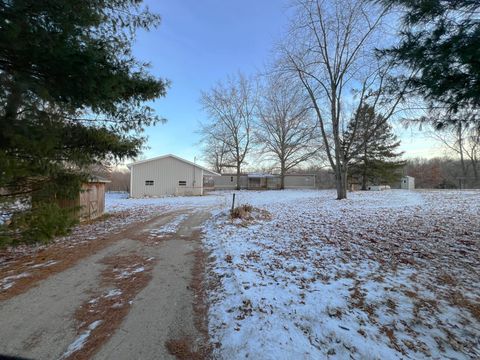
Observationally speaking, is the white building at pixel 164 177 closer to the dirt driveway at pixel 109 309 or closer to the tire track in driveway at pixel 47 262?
the tire track in driveway at pixel 47 262

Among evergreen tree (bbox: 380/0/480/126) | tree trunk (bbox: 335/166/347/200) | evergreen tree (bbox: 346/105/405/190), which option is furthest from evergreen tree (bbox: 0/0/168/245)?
evergreen tree (bbox: 346/105/405/190)

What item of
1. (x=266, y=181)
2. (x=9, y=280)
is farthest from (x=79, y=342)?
(x=266, y=181)

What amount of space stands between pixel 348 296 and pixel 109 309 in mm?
3158

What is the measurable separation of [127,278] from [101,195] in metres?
10.2

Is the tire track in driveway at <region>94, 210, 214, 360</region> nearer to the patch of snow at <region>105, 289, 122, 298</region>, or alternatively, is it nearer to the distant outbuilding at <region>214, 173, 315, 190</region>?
the patch of snow at <region>105, 289, 122, 298</region>

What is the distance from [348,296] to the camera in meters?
3.54

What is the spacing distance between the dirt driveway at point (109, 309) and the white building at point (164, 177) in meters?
21.5

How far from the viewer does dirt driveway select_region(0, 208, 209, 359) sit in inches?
104

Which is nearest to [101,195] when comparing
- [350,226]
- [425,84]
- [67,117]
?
[67,117]

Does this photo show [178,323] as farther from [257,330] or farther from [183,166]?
[183,166]

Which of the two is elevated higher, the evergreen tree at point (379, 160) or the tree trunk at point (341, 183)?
the evergreen tree at point (379, 160)

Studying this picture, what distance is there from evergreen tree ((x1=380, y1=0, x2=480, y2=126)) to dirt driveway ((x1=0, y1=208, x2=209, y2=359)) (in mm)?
4964

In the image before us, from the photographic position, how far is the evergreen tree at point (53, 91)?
350cm

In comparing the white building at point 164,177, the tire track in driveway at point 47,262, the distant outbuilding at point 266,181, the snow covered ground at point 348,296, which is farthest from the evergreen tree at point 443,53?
the distant outbuilding at point 266,181
